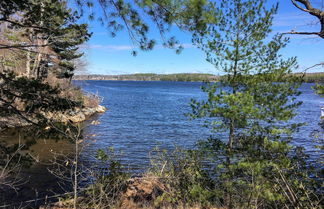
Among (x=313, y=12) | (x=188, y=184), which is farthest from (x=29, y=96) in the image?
(x=313, y=12)

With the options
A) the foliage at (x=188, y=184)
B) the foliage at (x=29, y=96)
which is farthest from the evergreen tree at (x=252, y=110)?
the foliage at (x=29, y=96)

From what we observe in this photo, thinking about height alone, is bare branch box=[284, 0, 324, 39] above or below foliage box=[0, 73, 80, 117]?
above

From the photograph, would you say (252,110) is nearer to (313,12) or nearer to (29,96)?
(313,12)

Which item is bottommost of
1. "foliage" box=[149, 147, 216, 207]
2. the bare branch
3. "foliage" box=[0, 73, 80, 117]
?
"foliage" box=[149, 147, 216, 207]

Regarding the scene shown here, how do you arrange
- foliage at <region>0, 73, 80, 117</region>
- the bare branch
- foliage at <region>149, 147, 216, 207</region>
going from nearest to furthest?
the bare branch, foliage at <region>0, 73, 80, 117</region>, foliage at <region>149, 147, 216, 207</region>

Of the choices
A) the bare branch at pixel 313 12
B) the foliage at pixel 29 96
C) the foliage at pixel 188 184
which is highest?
the bare branch at pixel 313 12

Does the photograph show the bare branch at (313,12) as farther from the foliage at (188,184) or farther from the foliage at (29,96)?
the foliage at (29,96)

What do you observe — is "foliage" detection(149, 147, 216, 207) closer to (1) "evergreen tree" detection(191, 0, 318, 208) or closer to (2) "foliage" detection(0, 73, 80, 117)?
(1) "evergreen tree" detection(191, 0, 318, 208)

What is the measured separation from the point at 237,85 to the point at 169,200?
3551 millimetres

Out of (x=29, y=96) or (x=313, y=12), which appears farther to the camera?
(x=29, y=96)

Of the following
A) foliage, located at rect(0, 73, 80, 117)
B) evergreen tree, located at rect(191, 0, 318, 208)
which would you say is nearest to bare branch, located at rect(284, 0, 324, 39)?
evergreen tree, located at rect(191, 0, 318, 208)

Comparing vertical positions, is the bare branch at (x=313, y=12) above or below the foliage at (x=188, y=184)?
above

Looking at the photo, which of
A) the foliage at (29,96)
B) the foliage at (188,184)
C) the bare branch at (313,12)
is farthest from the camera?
the foliage at (188,184)

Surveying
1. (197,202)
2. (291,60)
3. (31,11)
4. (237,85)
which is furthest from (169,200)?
(31,11)
